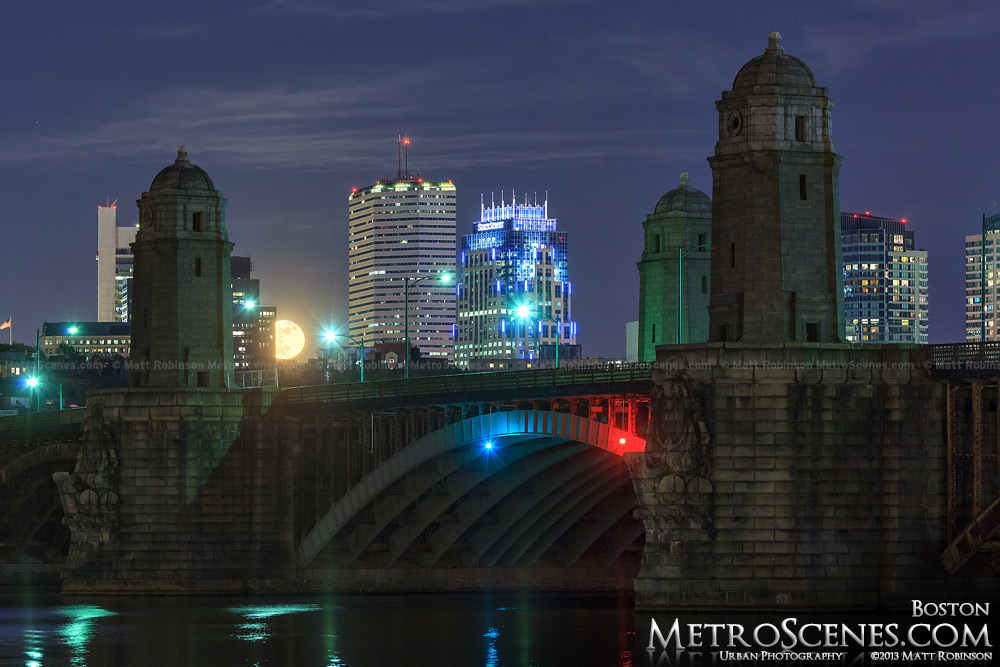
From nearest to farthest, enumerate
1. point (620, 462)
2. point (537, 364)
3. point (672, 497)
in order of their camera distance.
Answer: point (672, 497)
point (620, 462)
point (537, 364)

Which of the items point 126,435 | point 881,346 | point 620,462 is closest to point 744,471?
point 881,346

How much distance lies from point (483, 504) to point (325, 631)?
16.5m

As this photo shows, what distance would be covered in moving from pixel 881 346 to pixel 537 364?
289 feet

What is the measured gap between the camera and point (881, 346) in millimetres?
76438

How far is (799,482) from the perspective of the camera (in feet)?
244

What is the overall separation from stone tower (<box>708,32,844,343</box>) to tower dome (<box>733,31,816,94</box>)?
4 cm

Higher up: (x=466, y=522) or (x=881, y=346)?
(x=881, y=346)

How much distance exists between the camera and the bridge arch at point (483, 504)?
92750 mm

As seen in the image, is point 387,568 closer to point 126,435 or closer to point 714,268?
point 126,435

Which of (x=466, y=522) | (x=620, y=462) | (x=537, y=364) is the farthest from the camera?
(x=537, y=364)

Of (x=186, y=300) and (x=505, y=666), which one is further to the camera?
(x=186, y=300)

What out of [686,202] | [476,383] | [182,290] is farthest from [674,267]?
[182,290]

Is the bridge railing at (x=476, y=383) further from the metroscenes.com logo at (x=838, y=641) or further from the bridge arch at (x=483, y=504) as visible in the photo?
the metroscenes.com logo at (x=838, y=641)

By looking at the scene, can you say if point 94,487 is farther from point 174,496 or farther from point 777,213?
point 777,213
